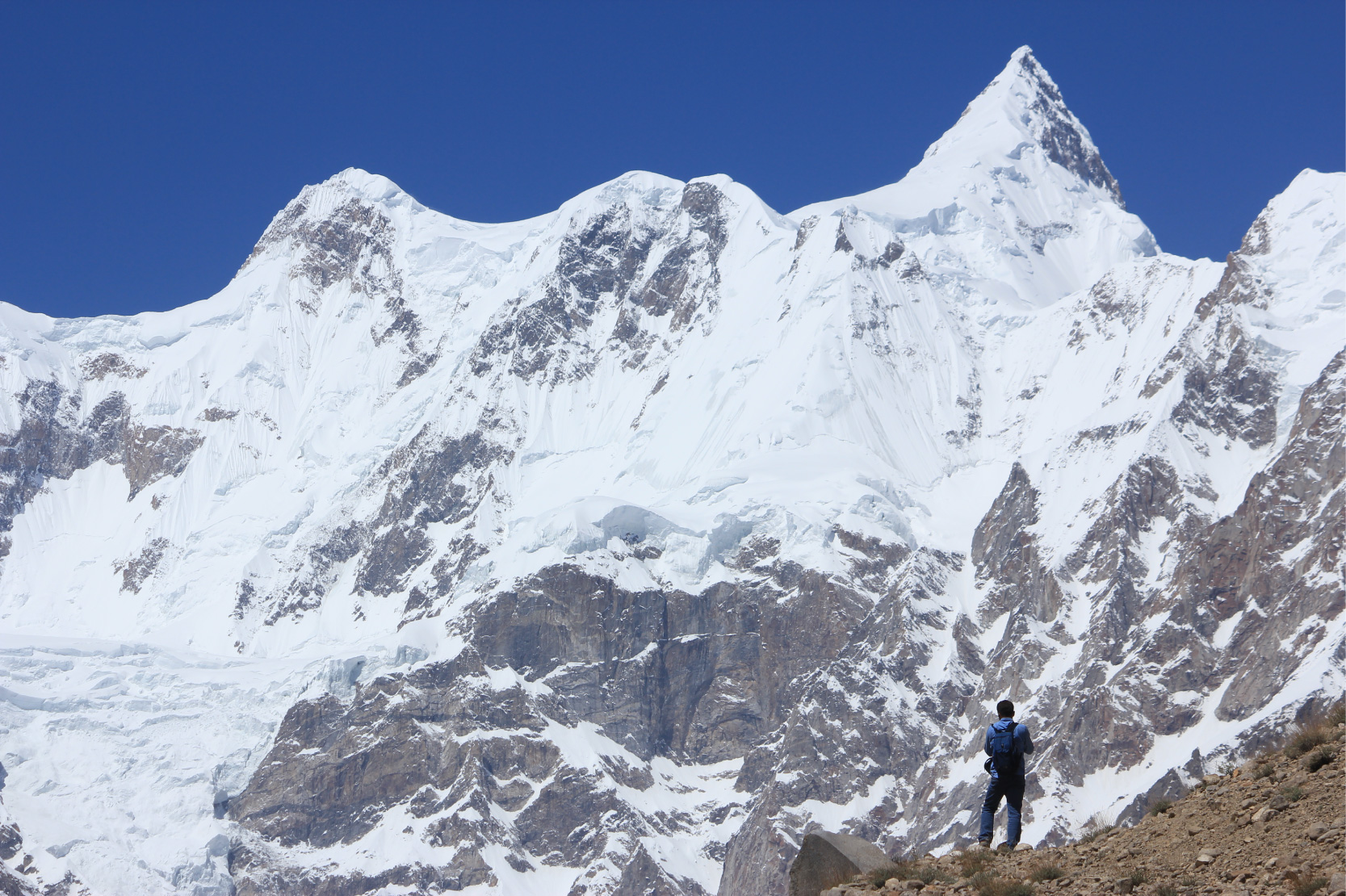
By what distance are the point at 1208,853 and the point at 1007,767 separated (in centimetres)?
511

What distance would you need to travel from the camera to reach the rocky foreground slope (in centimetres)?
3206

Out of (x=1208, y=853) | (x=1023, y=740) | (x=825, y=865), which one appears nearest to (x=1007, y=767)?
(x=1023, y=740)

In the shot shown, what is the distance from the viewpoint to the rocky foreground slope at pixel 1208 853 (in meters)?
32.1

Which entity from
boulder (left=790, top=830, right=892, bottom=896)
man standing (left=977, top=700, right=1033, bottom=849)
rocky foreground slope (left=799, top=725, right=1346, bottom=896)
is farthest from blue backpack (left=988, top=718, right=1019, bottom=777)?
boulder (left=790, top=830, right=892, bottom=896)

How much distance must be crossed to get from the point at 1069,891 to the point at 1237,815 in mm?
3717

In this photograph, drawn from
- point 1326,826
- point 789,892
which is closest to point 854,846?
point 789,892

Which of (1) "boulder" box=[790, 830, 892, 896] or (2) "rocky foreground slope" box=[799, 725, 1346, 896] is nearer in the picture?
(2) "rocky foreground slope" box=[799, 725, 1346, 896]

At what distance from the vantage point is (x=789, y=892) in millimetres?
40781

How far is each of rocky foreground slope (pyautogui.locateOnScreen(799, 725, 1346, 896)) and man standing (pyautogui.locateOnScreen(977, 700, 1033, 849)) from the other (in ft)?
2.24

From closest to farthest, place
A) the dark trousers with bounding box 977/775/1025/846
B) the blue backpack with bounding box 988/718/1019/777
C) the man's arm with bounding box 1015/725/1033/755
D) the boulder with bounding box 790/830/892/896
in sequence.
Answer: the man's arm with bounding box 1015/725/1033/755 < the blue backpack with bounding box 988/718/1019/777 < the dark trousers with bounding box 977/775/1025/846 < the boulder with bounding box 790/830/892/896

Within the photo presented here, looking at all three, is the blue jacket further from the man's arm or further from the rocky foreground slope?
the rocky foreground slope

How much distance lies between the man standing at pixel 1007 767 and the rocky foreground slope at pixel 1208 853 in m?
0.68

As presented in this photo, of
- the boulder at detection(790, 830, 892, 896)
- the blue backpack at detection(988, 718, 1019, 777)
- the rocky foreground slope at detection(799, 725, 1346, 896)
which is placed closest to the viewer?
the rocky foreground slope at detection(799, 725, 1346, 896)

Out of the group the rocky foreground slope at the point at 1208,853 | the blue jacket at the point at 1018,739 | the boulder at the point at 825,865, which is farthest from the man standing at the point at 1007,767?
the boulder at the point at 825,865
